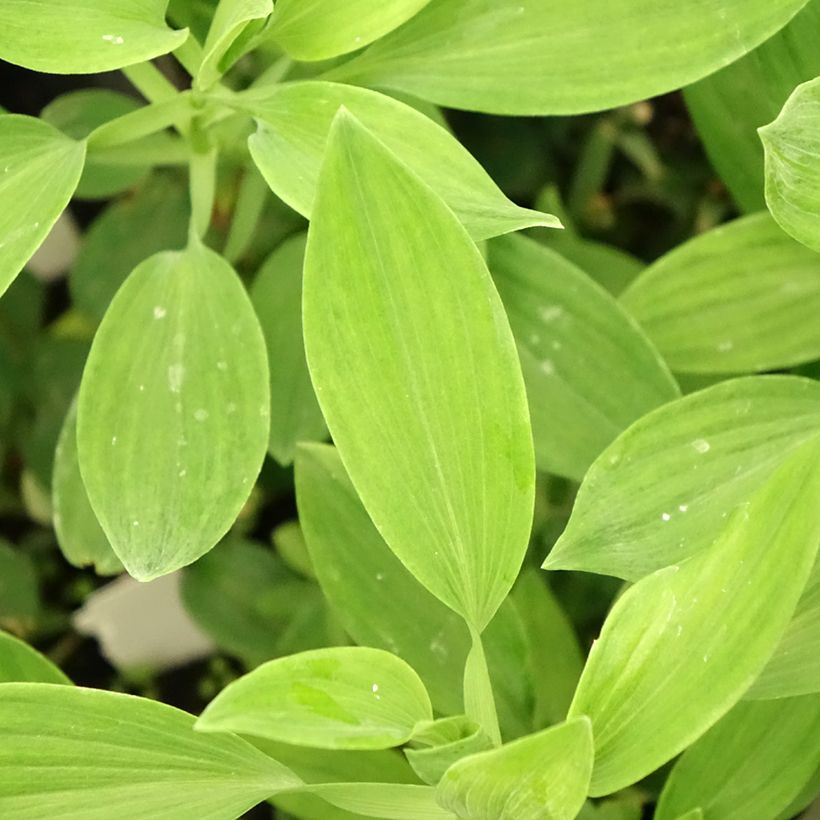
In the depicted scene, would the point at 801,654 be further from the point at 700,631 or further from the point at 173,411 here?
the point at 173,411

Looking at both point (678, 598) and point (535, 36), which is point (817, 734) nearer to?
point (678, 598)

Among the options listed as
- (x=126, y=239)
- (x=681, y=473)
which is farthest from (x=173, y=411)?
(x=126, y=239)

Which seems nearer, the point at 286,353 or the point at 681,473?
the point at 681,473

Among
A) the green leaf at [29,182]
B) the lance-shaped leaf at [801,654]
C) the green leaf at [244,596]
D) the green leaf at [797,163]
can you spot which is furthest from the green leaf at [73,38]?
the green leaf at [244,596]

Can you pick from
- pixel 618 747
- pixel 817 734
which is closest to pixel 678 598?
pixel 618 747

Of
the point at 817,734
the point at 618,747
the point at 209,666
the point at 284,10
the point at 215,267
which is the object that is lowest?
the point at 209,666

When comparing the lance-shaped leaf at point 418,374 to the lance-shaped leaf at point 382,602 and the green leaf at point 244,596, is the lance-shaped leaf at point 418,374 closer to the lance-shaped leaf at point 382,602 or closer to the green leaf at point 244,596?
the lance-shaped leaf at point 382,602
